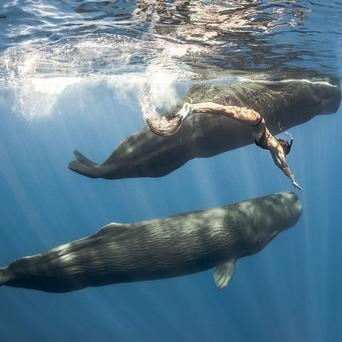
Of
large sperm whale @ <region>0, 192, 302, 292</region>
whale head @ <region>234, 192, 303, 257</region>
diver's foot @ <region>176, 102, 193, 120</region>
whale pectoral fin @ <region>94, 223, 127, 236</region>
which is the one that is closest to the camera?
diver's foot @ <region>176, 102, 193, 120</region>

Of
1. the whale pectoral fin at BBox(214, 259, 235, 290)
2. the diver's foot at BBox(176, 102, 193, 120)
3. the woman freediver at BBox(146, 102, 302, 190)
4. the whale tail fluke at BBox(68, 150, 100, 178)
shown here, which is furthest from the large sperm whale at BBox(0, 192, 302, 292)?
the diver's foot at BBox(176, 102, 193, 120)

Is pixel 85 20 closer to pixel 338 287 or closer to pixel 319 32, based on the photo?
pixel 319 32

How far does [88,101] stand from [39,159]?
93977 millimetres

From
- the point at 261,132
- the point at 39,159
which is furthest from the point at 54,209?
the point at 261,132

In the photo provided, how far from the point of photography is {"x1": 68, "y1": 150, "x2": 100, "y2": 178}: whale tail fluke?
10172 millimetres

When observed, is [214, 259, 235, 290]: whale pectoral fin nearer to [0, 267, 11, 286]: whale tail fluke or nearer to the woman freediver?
the woman freediver

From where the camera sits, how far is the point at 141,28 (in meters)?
12.6

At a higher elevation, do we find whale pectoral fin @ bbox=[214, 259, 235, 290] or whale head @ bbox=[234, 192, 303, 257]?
whale head @ bbox=[234, 192, 303, 257]

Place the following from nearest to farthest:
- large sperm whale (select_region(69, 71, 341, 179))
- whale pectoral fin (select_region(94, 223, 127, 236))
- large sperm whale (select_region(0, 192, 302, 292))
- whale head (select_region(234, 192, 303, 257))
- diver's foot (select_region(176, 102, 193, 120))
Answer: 1. diver's foot (select_region(176, 102, 193, 120))
2. large sperm whale (select_region(0, 192, 302, 292))
3. whale pectoral fin (select_region(94, 223, 127, 236))
4. large sperm whale (select_region(69, 71, 341, 179))
5. whale head (select_region(234, 192, 303, 257))

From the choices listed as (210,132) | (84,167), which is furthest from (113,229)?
(210,132)

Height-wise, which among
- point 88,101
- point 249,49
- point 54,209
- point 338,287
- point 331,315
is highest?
point 249,49

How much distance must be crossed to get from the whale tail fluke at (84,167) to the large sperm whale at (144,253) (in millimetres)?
1248

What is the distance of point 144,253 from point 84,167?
2.40 metres

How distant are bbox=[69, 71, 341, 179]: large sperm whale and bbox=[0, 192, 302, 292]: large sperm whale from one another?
132 centimetres
